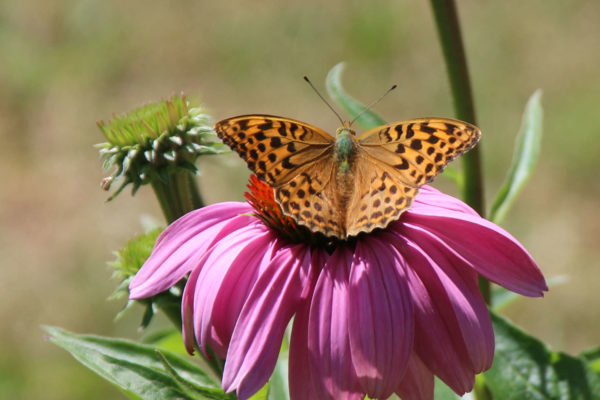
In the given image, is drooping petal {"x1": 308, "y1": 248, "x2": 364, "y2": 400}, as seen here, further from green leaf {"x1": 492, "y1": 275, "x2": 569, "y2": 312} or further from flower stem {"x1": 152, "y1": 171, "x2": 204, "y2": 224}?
green leaf {"x1": 492, "y1": 275, "x2": 569, "y2": 312}

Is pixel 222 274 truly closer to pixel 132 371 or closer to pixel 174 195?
pixel 132 371

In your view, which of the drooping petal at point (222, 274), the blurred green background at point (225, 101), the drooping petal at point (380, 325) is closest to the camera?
the drooping petal at point (380, 325)

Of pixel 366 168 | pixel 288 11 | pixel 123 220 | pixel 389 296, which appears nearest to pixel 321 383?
pixel 389 296

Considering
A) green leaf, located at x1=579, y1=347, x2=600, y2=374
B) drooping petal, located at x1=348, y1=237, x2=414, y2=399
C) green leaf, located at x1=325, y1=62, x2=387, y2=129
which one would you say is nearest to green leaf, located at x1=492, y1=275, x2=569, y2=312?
green leaf, located at x1=579, y1=347, x2=600, y2=374

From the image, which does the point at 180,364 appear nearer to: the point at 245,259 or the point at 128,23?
the point at 245,259

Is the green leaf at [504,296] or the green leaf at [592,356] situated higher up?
the green leaf at [504,296]

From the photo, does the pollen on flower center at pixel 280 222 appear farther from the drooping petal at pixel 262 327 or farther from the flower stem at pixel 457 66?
the flower stem at pixel 457 66

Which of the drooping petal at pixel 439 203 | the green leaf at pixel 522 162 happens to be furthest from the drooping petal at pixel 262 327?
the green leaf at pixel 522 162
